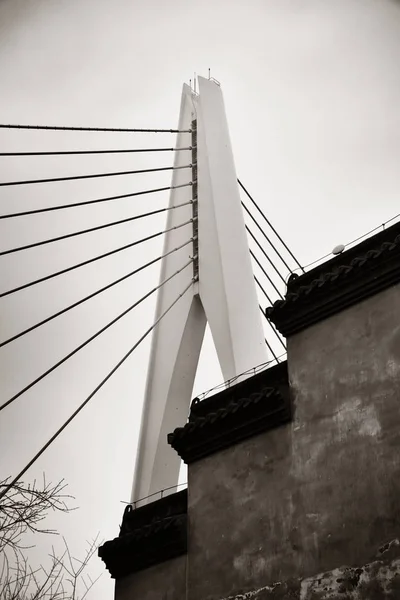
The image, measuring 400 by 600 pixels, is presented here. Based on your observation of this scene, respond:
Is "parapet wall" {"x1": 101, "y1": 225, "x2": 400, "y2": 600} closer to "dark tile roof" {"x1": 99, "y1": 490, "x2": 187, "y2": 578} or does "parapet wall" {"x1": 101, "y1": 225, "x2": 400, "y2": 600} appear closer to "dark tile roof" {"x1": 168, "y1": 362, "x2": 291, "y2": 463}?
"dark tile roof" {"x1": 168, "y1": 362, "x2": 291, "y2": 463}

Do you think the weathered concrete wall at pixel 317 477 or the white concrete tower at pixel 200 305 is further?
the white concrete tower at pixel 200 305

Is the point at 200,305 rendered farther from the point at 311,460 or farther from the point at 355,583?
the point at 355,583

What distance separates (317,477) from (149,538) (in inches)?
222

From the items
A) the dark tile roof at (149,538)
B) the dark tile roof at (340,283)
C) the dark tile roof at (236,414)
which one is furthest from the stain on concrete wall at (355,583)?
the dark tile roof at (340,283)

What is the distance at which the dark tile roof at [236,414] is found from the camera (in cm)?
1880

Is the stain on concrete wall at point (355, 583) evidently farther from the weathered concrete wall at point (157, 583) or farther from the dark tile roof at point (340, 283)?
the dark tile roof at point (340, 283)

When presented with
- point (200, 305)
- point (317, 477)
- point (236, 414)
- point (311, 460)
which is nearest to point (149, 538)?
point (236, 414)

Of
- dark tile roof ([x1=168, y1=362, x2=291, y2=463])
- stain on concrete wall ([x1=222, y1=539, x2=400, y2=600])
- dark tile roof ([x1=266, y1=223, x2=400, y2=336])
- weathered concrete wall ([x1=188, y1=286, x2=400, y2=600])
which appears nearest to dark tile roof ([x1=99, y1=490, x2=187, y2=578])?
weathered concrete wall ([x1=188, y1=286, x2=400, y2=600])

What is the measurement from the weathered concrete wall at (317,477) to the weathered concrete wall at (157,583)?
3.39 feet

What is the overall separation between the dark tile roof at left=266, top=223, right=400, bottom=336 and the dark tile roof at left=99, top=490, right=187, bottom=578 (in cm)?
523

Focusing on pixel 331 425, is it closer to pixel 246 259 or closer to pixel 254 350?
pixel 254 350

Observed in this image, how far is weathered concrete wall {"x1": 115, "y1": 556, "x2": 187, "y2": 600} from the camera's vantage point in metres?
20.0

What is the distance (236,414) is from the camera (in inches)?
→ 770

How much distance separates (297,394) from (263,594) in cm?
403
